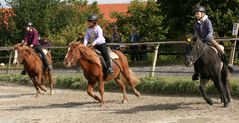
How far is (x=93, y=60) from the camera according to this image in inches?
576

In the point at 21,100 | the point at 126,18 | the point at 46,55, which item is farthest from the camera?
the point at 126,18

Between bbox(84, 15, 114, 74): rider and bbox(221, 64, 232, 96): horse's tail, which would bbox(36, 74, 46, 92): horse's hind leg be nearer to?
bbox(84, 15, 114, 74): rider

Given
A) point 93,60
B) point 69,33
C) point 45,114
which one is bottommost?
point 69,33

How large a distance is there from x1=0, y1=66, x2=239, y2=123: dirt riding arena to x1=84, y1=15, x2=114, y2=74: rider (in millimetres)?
1335

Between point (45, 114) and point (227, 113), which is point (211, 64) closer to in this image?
point (227, 113)

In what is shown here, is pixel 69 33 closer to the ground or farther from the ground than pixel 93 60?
closer to the ground

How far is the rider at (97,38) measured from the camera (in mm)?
14859

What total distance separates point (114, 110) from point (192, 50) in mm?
2648

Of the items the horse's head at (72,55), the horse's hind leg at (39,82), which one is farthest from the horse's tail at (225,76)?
the horse's hind leg at (39,82)

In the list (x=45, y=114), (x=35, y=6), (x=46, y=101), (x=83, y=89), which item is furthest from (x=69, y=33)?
(x=45, y=114)

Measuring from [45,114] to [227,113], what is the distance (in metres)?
4.57

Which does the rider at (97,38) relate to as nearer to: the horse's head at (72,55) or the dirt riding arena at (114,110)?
the horse's head at (72,55)

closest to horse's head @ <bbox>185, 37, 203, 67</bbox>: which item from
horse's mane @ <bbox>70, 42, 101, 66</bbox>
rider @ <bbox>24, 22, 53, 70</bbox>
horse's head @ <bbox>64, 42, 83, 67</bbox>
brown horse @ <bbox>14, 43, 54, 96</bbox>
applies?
horse's mane @ <bbox>70, 42, 101, 66</bbox>

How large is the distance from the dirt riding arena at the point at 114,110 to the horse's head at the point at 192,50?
1226 millimetres
